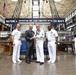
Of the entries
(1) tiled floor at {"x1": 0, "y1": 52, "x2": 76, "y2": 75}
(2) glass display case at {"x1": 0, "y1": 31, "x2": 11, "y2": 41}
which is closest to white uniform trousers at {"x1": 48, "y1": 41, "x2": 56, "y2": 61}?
(1) tiled floor at {"x1": 0, "y1": 52, "x2": 76, "y2": 75}

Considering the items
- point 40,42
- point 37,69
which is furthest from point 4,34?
point 37,69

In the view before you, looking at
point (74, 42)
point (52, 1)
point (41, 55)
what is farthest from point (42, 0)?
point (41, 55)

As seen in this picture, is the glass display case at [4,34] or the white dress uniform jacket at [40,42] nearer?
the white dress uniform jacket at [40,42]

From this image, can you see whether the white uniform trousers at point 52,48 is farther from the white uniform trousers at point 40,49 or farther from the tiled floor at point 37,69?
the tiled floor at point 37,69

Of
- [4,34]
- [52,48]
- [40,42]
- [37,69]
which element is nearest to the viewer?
[37,69]

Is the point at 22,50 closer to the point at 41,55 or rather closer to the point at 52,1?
the point at 41,55

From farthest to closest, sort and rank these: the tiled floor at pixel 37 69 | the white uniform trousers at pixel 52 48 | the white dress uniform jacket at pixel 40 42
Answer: the white uniform trousers at pixel 52 48 → the white dress uniform jacket at pixel 40 42 → the tiled floor at pixel 37 69

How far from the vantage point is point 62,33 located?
15.9 m

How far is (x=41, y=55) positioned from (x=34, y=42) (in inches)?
33.9

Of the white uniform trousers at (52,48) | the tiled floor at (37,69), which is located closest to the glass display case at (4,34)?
the white uniform trousers at (52,48)

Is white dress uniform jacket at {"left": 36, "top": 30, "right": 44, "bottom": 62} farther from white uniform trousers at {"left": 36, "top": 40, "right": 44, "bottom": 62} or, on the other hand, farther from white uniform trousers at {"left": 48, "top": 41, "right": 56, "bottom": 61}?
white uniform trousers at {"left": 48, "top": 41, "right": 56, "bottom": 61}

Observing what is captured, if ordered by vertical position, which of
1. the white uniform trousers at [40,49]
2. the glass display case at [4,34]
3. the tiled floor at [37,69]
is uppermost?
the glass display case at [4,34]

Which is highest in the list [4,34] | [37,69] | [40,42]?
[4,34]

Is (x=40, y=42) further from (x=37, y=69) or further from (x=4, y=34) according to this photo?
(x=4, y=34)
